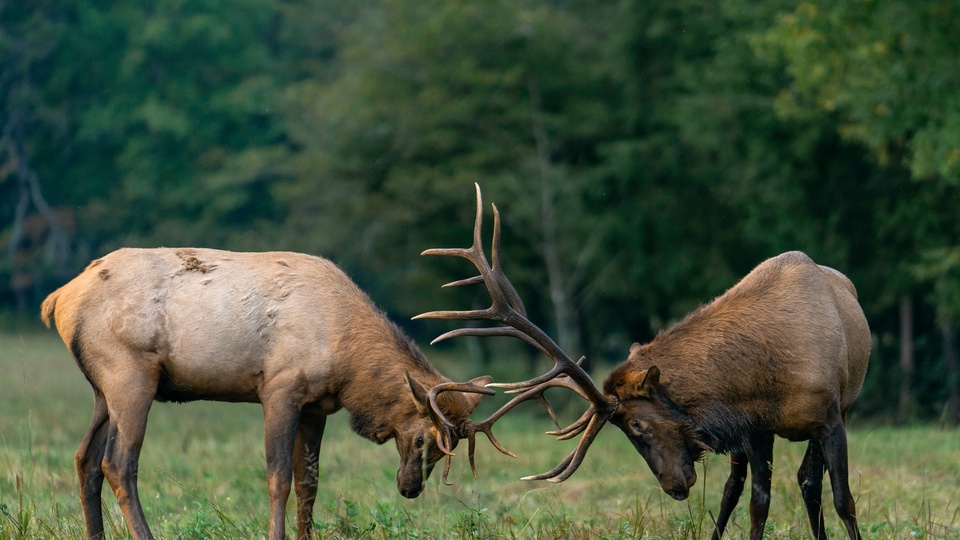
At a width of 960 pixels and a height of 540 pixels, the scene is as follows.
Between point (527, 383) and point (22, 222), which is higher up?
point (527, 383)

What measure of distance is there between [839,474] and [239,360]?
11.7 ft

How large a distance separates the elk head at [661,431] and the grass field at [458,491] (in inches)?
9.4

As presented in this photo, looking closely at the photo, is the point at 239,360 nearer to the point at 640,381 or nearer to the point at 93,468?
the point at 93,468

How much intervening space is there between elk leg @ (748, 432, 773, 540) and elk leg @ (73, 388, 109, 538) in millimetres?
3826

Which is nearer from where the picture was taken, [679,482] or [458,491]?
[679,482]

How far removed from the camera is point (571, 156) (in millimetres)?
28188

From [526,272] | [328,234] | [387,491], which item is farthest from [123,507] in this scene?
[328,234]

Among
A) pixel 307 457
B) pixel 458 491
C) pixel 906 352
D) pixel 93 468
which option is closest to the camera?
pixel 93 468

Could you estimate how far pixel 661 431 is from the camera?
7441 mm

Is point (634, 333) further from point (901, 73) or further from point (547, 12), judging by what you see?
point (901, 73)

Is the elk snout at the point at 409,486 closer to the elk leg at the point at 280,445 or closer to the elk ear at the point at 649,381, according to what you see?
the elk leg at the point at 280,445

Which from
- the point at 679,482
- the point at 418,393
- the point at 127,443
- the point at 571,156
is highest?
the point at 418,393

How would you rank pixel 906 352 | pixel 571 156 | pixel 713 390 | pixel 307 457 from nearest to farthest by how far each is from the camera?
pixel 713 390
pixel 307 457
pixel 906 352
pixel 571 156

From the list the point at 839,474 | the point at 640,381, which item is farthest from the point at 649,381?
the point at 839,474
